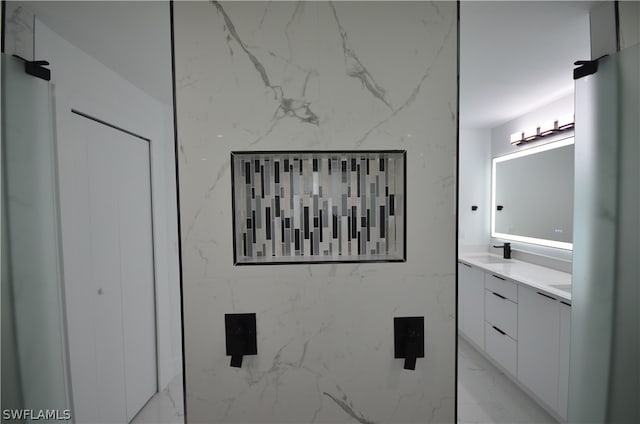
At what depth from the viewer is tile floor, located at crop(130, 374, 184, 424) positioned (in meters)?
1.83

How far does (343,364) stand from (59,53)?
2.04 meters

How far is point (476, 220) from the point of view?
9.69ft

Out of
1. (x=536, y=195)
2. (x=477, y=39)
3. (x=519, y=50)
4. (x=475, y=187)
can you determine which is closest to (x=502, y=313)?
(x=536, y=195)

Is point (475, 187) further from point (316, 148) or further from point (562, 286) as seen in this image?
point (316, 148)

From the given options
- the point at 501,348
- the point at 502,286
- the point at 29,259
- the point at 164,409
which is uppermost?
the point at 29,259

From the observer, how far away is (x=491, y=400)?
183 centimetres

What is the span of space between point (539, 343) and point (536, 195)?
1.33m

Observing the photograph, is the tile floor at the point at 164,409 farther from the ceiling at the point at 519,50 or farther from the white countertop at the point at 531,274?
the ceiling at the point at 519,50

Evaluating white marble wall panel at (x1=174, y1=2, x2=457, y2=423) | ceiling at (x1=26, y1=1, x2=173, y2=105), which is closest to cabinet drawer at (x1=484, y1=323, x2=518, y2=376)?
white marble wall panel at (x1=174, y1=2, x2=457, y2=423)

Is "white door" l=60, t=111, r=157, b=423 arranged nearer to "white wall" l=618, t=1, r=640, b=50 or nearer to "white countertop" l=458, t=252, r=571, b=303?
"white wall" l=618, t=1, r=640, b=50

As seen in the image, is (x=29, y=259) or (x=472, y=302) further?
(x=472, y=302)

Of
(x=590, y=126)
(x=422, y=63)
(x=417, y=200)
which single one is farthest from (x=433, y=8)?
(x=590, y=126)

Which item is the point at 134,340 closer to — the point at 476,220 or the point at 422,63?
the point at 422,63

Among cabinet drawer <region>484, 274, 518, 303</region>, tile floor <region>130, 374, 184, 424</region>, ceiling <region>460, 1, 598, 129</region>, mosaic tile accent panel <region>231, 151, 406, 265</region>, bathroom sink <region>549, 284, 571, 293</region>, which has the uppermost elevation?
ceiling <region>460, 1, 598, 129</region>
